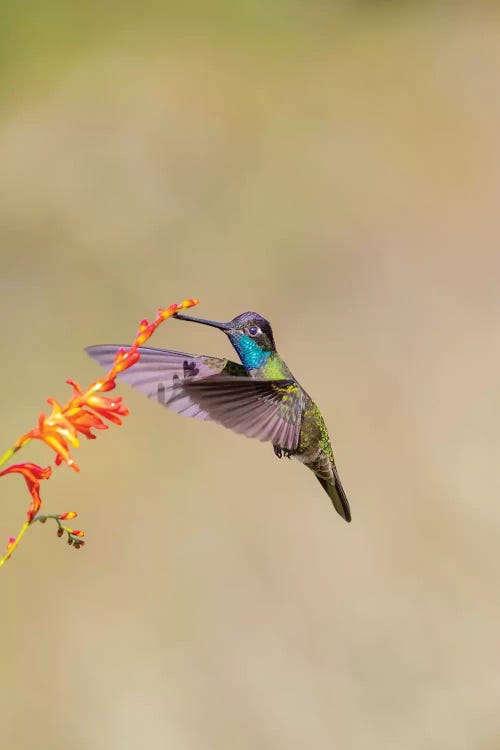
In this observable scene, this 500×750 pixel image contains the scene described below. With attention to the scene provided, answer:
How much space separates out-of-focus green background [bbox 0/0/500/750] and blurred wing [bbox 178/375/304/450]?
332 cm

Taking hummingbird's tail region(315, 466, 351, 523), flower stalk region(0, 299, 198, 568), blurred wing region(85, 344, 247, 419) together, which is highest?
blurred wing region(85, 344, 247, 419)

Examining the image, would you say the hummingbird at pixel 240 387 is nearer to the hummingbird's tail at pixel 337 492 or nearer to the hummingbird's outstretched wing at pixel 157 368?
the hummingbird's outstretched wing at pixel 157 368

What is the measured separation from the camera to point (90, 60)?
7504 millimetres

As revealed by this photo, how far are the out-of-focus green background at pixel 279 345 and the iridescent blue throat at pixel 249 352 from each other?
3312 millimetres

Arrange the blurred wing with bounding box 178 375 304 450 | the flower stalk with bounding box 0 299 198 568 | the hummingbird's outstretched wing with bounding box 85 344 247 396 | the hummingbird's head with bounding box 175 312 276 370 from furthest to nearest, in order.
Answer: the hummingbird's head with bounding box 175 312 276 370, the hummingbird's outstretched wing with bounding box 85 344 247 396, the blurred wing with bounding box 178 375 304 450, the flower stalk with bounding box 0 299 198 568

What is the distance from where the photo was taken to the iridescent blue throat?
2.61 metres

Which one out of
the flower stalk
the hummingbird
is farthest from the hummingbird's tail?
the flower stalk

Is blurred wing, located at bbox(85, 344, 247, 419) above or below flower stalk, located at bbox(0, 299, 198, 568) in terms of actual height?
above

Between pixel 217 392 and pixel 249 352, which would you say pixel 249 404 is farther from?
pixel 249 352

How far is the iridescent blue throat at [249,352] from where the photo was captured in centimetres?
261

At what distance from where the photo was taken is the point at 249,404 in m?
2.31

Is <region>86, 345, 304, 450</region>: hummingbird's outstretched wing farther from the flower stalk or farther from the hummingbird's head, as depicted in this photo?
the flower stalk

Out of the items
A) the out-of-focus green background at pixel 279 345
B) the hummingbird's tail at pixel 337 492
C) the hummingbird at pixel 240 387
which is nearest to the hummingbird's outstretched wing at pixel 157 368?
the hummingbird at pixel 240 387

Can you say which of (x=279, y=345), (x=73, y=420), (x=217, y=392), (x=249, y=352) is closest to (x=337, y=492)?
(x=249, y=352)
